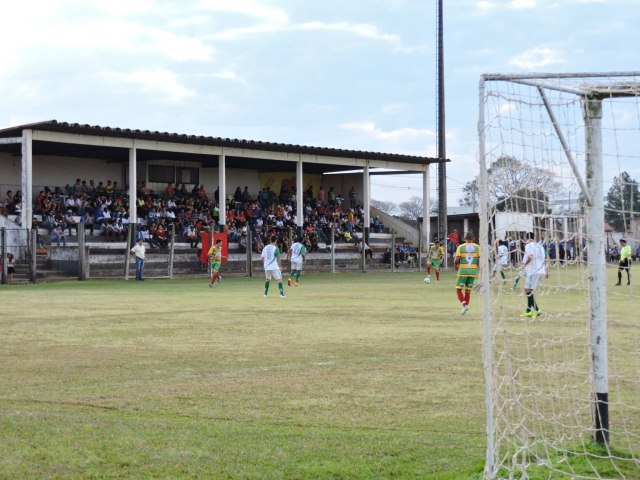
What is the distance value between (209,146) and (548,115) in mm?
37387

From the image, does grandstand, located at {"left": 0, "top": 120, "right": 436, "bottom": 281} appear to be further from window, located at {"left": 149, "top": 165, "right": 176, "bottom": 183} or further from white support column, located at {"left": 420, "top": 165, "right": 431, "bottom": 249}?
white support column, located at {"left": 420, "top": 165, "right": 431, "bottom": 249}

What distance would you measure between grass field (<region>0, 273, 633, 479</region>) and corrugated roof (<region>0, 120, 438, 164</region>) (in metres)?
19.2

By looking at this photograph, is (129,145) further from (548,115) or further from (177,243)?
(548,115)

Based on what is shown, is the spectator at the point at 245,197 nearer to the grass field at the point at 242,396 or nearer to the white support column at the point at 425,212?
the white support column at the point at 425,212

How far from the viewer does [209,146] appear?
43.1 metres

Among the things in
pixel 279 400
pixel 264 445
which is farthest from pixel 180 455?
pixel 279 400

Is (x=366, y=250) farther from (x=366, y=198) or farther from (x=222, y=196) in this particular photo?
(x=222, y=196)

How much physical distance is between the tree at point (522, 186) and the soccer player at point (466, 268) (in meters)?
12.2

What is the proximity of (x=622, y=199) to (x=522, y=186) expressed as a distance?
2.35ft

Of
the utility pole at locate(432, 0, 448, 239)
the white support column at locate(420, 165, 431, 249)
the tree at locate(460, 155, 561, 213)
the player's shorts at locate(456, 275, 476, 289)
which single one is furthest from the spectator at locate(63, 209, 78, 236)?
the tree at locate(460, 155, 561, 213)

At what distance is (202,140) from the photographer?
41969 mm

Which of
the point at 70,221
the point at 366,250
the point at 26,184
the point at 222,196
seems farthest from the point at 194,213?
the point at 26,184

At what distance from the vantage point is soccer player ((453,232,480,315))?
19375mm

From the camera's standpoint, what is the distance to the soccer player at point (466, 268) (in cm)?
1938
